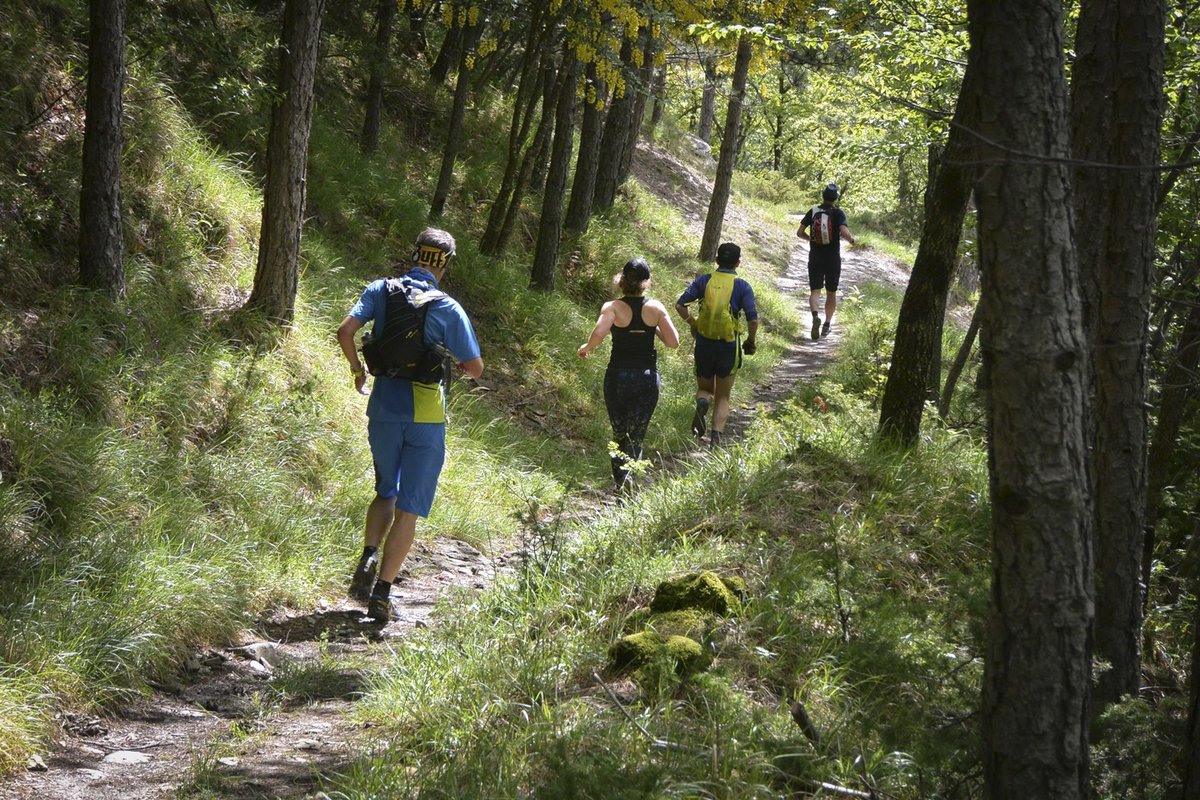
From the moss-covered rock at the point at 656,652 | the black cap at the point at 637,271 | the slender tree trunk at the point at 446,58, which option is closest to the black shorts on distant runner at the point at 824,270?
the slender tree trunk at the point at 446,58

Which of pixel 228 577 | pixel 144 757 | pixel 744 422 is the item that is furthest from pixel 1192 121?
pixel 144 757

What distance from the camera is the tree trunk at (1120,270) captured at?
16.7 ft

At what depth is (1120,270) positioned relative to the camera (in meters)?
5.15

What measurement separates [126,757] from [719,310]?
5.97m

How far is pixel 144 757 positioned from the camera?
4.44 meters

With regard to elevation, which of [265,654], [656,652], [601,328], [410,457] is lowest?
[265,654]

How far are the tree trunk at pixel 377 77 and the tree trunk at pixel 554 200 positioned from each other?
2.27 m

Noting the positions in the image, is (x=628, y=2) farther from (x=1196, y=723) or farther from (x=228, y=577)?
(x=1196, y=723)

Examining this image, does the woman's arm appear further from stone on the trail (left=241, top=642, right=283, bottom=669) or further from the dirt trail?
stone on the trail (left=241, top=642, right=283, bottom=669)

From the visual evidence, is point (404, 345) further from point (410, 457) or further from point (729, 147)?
point (729, 147)

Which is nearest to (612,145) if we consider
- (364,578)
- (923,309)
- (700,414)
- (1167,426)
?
(700,414)

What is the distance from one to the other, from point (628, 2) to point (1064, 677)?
36.0 feet

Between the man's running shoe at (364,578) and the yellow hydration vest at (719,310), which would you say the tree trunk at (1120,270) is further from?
the yellow hydration vest at (719,310)

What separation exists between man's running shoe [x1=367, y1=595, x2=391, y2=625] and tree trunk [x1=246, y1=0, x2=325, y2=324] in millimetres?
3129
